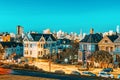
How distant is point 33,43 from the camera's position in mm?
75375

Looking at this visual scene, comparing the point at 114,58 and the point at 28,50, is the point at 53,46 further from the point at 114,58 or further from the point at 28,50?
the point at 114,58

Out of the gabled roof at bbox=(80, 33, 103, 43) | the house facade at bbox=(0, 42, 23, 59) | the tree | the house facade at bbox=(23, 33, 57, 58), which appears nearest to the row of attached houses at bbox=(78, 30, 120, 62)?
the gabled roof at bbox=(80, 33, 103, 43)

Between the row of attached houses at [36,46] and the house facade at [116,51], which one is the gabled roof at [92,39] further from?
the row of attached houses at [36,46]

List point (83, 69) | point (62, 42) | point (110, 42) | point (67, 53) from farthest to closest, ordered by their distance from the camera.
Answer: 1. point (62, 42)
2. point (67, 53)
3. point (110, 42)
4. point (83, 69)

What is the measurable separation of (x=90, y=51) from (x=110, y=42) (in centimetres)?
506

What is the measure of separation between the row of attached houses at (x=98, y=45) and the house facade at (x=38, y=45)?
12475mm

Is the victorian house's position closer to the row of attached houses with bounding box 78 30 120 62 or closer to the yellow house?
the row of attached houses with bounding box 78 30 120 62

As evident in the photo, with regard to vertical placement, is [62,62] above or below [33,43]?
below

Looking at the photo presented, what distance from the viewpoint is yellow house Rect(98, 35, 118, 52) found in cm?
5954

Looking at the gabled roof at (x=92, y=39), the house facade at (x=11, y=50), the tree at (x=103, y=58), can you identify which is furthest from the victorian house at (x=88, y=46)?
the house facade at (x=11, y=50)

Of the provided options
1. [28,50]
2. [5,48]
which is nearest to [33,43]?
[28,50]

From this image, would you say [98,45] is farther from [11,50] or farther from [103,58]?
[11,50]

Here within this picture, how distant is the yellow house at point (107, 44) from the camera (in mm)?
59544

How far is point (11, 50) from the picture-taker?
7994cm
